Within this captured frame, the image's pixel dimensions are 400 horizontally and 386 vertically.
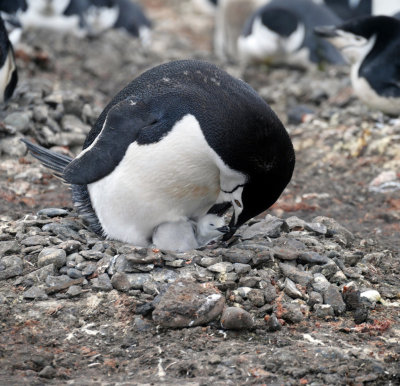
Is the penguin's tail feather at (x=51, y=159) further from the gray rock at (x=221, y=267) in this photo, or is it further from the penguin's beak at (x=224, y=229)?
the gray rock at (x=221, y=267)

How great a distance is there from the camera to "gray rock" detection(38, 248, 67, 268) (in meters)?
3.65

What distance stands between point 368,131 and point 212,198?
9.84ft

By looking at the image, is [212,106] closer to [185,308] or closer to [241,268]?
[241,268]

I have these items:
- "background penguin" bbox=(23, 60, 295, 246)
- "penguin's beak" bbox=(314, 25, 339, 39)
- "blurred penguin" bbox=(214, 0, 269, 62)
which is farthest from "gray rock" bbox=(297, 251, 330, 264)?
"blurred penguin" bbox=(214, 0, 269, 62)

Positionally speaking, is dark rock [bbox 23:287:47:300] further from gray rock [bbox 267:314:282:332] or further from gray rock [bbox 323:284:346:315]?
gray rock [bbox 323:284:346:315]

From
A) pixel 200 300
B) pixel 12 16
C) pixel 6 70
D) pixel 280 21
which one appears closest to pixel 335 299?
pixel 200 300

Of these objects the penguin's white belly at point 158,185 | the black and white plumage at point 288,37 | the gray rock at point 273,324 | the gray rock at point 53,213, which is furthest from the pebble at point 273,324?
the black and white plumage at point 288,37

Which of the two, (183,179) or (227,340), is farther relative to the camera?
(183,179)

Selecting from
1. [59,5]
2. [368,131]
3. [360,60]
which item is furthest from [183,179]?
[59,5]

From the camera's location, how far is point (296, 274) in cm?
372

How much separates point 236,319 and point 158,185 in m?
0.87

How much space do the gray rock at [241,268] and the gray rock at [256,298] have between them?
14cm

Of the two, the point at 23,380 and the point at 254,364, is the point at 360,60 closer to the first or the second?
the point at 254,364

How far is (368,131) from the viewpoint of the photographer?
6.59 metres
